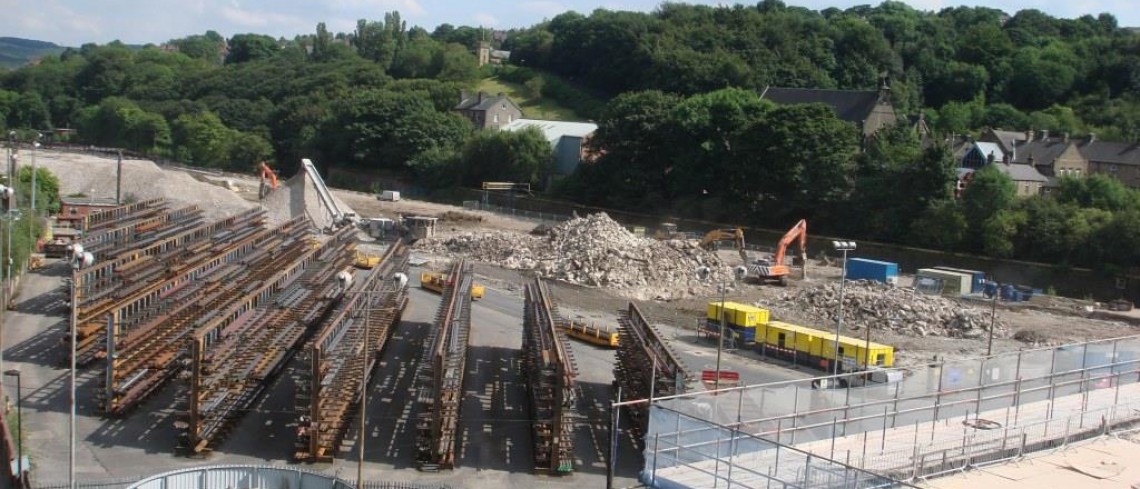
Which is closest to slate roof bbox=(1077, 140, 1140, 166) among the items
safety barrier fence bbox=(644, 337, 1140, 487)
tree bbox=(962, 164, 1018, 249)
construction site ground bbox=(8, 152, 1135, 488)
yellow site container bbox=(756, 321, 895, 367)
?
tree bbox=(962, 164, 1018, 249)

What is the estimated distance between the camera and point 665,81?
328ft

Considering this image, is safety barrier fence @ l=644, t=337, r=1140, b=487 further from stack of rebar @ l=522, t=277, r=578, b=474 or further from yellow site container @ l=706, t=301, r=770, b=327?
yellow site container @ l=706, t=301, r=770, b=327

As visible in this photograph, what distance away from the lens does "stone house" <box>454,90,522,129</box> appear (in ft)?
326

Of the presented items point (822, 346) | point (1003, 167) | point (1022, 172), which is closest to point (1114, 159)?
point (1022, 172)

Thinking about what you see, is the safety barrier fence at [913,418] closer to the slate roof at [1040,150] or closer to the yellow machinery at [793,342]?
the yellow machinery at [793,342]

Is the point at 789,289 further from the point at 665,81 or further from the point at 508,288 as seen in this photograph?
the point at 665,81

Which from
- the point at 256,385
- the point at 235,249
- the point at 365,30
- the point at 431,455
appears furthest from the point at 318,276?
the point at 365,30

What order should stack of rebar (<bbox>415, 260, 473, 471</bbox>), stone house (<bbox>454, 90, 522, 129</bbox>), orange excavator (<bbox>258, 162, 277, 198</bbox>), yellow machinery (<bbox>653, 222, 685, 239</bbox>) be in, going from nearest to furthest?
stack of rebar (<bbox>415, 260, 473, 471</bbox>) → yellow machinery (<bbox>653, 222, 685, 239</bbox>) → orange excavator (<bbox>258, 162, 277, 198</bbox>) → stone house (<bbox>454, 90, 522, 129</bbox>)

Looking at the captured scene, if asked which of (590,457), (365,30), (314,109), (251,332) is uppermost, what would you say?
(365,30)

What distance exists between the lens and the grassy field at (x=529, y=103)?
110 meters

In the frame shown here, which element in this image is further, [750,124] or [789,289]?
[750,124]

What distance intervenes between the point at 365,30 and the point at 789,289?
377 ft

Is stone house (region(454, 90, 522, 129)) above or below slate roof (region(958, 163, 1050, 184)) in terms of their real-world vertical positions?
above

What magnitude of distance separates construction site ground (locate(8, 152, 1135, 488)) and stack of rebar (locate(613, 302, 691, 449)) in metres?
0.84
